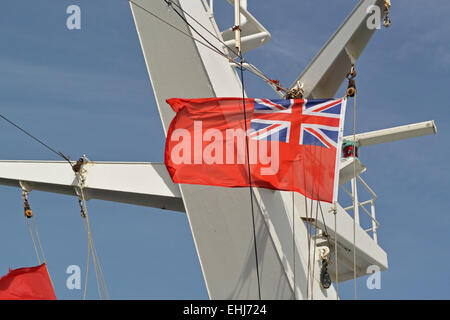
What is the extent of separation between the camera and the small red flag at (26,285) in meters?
13.6

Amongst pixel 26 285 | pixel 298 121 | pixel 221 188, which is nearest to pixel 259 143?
pixel 298 121

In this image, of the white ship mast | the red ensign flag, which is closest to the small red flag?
the white ship mast

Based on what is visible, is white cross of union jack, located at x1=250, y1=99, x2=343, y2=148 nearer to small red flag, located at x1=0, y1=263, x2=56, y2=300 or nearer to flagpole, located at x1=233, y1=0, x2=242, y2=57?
flagpole, located at x1=233, y1=0, x2=242, y2=57

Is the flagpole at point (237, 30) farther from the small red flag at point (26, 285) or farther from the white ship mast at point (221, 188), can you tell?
the small red flag at point (26, 285)

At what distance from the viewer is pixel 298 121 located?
40.9 ft

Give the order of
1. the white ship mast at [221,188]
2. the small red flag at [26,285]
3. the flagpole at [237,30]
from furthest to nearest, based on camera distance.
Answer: the small red flag at [26,285], the flagpole at [237,30], the white ship mast at [221,188]

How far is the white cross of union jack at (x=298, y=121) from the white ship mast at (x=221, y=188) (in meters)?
0.87

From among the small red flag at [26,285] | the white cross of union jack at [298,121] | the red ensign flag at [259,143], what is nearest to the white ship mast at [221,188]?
the red ensign flag at [259,143]

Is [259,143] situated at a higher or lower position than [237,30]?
lower

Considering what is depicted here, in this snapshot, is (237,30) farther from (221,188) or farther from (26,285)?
(26,285)

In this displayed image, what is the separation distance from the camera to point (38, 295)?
1372 centimetres

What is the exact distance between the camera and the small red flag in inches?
536

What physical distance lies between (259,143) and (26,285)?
442 centimetres
